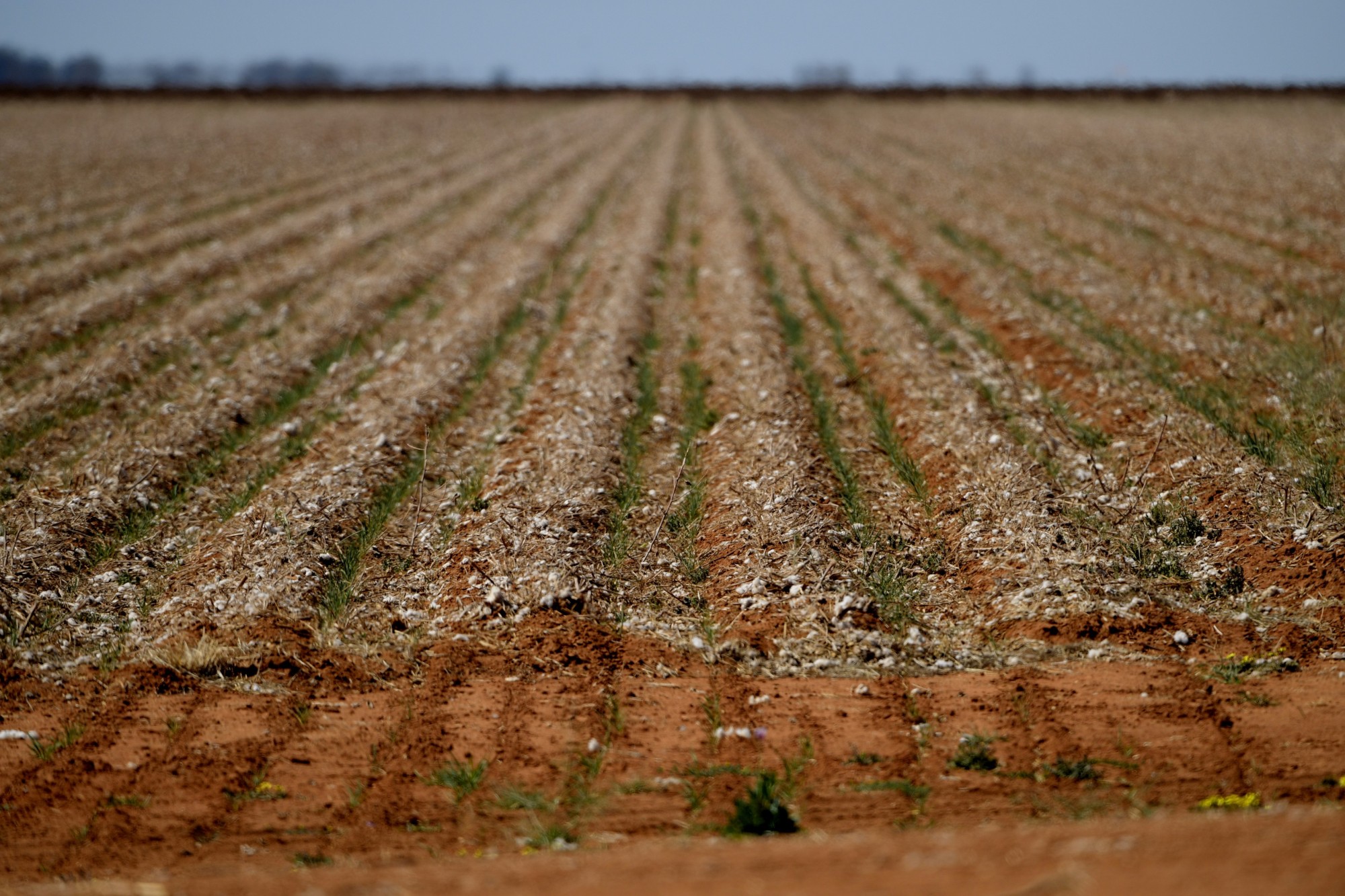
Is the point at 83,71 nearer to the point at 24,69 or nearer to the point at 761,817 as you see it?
the point at 24,69

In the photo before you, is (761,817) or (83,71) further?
(83,71)

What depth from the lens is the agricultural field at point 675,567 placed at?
5.30 m

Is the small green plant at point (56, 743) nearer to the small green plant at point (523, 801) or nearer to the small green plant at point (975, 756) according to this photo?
the small green plant at point (523, 801)

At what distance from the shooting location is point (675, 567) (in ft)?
27.3

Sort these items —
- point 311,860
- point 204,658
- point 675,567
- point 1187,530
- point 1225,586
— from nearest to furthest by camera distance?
1. point 311,860
2. point 204,658
3. point 1225,586
4. point 675,567
5. point 1187,530

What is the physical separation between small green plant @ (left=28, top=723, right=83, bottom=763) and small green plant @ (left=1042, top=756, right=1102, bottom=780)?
608cm

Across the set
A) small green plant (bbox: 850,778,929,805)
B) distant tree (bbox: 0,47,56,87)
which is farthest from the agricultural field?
distant tree (bbox: 0,47,56,87)

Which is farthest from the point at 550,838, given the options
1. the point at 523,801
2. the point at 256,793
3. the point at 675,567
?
the point at 675,567

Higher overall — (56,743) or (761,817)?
(761,817)

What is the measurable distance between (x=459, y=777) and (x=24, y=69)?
218 metres

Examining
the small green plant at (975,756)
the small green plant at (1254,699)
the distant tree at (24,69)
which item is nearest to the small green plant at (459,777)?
the small green plant at (975,756)

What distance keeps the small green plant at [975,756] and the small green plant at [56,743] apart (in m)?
5.55

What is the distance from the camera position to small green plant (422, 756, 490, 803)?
5648 mm

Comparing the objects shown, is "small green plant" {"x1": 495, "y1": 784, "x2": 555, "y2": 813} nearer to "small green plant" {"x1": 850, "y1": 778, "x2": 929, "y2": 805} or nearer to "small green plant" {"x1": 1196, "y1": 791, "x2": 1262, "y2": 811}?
"small green plant" {"x1": 850, "y1": 778, "x2": 929, "y2": 805}
